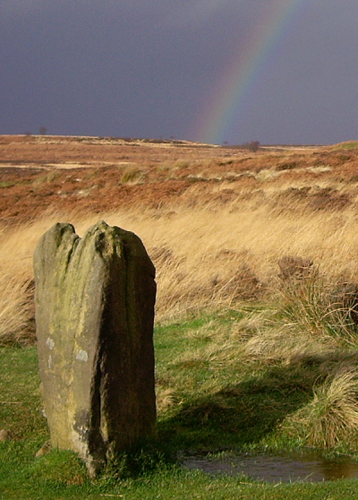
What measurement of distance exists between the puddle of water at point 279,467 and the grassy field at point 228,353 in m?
0.16

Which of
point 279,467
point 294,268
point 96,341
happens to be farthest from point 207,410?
point 294,268

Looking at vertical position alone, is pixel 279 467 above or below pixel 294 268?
below

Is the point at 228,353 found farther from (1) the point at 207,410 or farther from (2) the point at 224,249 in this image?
(2) the point at 224,249

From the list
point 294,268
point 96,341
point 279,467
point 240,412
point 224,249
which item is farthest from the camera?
point 224,249

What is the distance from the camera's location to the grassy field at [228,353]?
542 cm

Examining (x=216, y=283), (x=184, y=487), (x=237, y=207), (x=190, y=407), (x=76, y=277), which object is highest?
(x=237, y=207)

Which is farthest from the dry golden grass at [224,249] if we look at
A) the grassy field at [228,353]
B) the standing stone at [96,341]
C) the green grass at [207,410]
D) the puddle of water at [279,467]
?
the standing stone at [96,341]

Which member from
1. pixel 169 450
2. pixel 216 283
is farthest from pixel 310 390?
pixel 216 283

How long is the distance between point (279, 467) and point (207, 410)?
1175 mm

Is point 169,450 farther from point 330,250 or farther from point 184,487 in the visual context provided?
point 330,250

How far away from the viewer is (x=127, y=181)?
1350 inches

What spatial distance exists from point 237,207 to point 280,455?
1216cm

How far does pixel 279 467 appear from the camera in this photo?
588cm

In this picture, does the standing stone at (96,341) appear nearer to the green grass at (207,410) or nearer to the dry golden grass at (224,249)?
the green grass at (207,410)
